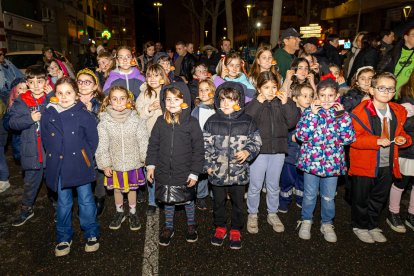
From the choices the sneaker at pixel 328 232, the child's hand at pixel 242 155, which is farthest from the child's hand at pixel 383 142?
the child's hand at pixel 242 155

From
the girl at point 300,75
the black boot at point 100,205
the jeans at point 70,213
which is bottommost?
the black boot at point 100,205

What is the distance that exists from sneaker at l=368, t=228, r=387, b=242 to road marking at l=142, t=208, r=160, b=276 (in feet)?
9.01

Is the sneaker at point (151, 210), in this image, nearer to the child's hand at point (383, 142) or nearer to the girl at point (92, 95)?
the girl at point (92, 95)

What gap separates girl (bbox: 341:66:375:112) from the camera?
4.77 meters

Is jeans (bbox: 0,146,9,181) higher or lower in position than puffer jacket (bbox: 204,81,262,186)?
lower

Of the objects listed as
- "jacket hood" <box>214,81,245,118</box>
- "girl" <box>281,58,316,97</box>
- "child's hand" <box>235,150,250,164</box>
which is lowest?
"child's hand" <box>235,150,250,164</box>

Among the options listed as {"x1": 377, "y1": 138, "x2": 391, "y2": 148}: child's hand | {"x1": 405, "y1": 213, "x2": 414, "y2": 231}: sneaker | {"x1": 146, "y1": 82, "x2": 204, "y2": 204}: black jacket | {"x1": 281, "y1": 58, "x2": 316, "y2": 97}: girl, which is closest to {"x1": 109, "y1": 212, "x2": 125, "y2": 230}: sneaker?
{"x1": 146, "y1": 82, "x2": 204, "y2": 204}: black jacket

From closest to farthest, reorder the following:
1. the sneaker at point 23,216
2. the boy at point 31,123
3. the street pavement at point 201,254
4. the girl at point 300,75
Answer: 1. the street pavement at point 201,254
2. the boy at point 31,123
3. the sneaker at point 23,216
4. the girl at point 300,75

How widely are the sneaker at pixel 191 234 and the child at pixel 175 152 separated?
0.43m

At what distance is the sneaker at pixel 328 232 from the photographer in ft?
13.1

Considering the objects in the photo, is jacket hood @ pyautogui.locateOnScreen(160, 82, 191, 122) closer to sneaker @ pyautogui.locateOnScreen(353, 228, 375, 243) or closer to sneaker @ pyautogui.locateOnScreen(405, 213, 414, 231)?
sneaker @ pyautogui.locateOnScreen(353, 228, 375, 243)

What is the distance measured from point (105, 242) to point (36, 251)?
0.80 m

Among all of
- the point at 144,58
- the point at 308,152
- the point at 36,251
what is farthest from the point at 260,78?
the point at 144,58

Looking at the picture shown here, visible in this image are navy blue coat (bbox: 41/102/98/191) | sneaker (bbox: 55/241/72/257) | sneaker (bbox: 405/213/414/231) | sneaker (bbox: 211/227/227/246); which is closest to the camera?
navy blue coat (bbox: 41/102/98/191)
